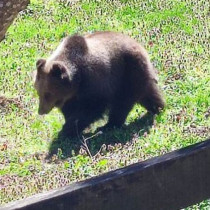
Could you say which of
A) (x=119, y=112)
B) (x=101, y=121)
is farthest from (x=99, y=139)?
(x=101, y=121)

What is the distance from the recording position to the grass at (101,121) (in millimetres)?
7004

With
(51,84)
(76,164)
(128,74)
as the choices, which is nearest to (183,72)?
(128,74)

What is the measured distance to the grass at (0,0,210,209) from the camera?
7004 millimetres

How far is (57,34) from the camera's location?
11.3m

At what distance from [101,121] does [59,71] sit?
99 cm

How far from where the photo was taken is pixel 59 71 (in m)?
7.99

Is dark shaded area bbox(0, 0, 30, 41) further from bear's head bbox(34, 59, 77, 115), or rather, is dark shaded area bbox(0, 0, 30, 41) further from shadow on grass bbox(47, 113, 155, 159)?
bear's head bbox(34, 59, 77, 115)

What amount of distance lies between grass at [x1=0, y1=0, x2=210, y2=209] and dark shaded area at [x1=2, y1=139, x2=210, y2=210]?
199 centimetres

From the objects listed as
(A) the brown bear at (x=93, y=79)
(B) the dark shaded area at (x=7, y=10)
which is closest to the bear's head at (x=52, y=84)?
(A) the brown bear at (x=93, y=79)

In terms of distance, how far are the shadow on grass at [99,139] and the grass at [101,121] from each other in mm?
11

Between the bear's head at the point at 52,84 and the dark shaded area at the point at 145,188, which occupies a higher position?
the dark shaded area at the point at 145,188

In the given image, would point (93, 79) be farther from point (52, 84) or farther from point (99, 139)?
point (99, 139)

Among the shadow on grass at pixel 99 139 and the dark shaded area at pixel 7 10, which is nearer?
the dark shaded area at pixel 7 10

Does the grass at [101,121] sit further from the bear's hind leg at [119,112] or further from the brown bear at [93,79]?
the brown bear at [93,79]
